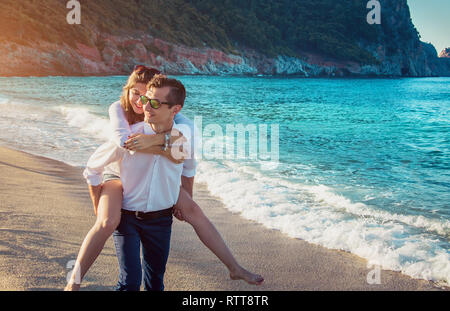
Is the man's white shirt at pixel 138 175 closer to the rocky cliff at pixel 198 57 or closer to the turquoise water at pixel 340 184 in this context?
the turquoise water at pixel 340 184

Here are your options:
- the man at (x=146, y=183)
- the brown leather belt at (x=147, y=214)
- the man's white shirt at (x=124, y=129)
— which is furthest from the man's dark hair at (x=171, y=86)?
the brown leather belt at (x=147, y=214)

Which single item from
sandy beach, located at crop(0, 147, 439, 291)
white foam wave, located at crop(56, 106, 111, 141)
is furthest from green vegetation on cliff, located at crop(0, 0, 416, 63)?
sandy beach, located at crop(0, 147, 439, 291)

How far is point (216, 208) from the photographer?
238 inches

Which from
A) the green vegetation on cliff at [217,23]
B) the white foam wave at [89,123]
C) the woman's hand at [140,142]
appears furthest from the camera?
the green vegetation on cliff at [217,23]

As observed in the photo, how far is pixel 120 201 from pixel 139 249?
0.35m

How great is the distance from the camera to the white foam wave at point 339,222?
4.39 meters

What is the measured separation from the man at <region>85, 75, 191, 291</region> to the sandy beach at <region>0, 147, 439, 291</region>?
865mm

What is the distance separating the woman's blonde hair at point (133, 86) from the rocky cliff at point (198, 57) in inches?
2414

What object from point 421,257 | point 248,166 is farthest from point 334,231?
point 248,166

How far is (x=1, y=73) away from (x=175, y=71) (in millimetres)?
39572

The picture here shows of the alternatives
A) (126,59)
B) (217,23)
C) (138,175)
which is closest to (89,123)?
(138,175)

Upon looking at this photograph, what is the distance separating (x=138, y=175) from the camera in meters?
2.58

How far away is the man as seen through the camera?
2.53 m

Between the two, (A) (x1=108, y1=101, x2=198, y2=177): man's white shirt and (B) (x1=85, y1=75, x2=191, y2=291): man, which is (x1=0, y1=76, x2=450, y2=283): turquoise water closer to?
(A) (x1=108, y1=101, x2=198, y2=177): man's white shirt
